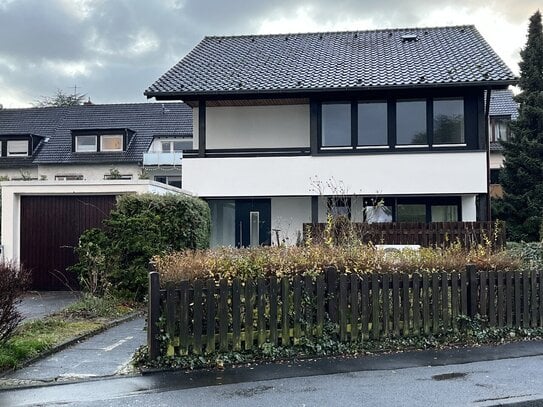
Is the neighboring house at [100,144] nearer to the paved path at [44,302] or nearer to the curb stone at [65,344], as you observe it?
the paved path at [44,302]

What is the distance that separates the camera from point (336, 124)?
19109mm

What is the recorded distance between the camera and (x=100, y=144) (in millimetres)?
35438

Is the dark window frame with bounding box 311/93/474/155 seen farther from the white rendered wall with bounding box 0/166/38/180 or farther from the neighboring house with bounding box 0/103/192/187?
the white rendered wall with bounding box 0/166/38/180

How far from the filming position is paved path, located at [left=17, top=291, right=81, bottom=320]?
11.4 meters

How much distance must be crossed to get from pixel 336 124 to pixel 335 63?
2.83m

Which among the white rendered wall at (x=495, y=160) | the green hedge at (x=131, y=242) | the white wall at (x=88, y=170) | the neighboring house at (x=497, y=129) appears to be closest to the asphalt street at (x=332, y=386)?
the green hedge at (x=131, y=242)

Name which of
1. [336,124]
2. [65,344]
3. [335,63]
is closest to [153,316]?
[65,344]

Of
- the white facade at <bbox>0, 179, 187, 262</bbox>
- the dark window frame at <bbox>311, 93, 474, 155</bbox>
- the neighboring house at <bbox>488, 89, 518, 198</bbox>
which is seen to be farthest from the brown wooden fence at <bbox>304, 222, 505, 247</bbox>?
the neighboring house at <bbox>488, 89, 518, 198</bbox>

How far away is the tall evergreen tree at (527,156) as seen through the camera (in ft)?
77.5

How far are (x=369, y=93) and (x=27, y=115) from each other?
28.7 meters

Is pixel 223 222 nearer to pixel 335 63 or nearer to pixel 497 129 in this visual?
pixel 335 63

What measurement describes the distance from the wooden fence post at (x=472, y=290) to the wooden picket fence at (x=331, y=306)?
1cm

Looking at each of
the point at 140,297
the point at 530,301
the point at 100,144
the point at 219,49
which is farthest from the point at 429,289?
the point at 100,144

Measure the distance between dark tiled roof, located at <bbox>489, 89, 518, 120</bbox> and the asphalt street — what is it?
25.7 meters
